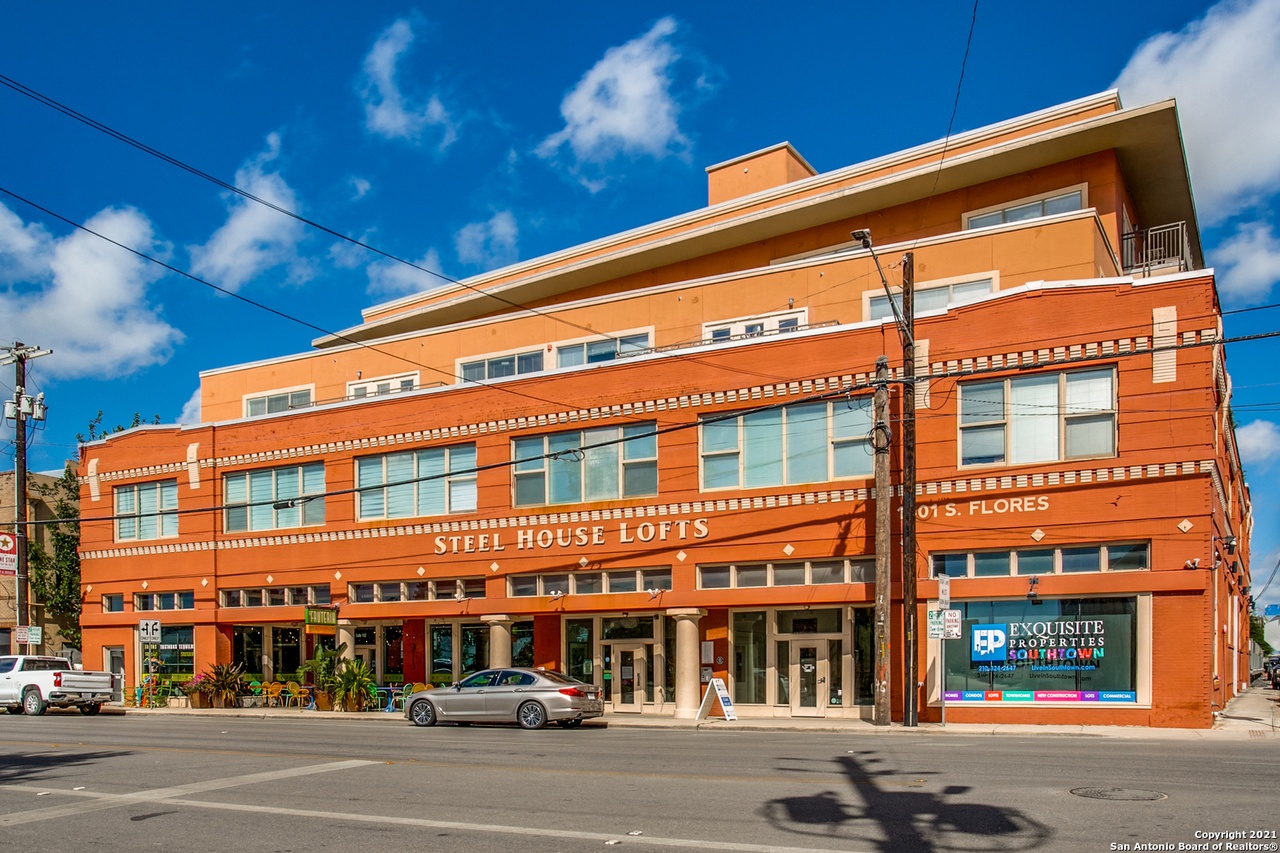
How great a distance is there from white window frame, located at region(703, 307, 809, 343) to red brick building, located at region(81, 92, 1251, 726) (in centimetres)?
10

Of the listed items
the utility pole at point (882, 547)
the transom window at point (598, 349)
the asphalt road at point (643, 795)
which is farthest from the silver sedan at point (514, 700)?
the transom window at point (598, 349)

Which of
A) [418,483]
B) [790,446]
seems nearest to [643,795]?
[790,446]

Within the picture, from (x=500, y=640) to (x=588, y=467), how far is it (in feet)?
18.0

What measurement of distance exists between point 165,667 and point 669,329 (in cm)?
2117

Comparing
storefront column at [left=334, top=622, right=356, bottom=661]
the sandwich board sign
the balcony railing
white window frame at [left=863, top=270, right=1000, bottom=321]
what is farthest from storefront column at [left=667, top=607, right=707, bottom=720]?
the balcony railing

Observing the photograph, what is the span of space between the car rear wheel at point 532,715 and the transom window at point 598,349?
11.2 m

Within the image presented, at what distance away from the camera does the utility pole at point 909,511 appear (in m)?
23.9

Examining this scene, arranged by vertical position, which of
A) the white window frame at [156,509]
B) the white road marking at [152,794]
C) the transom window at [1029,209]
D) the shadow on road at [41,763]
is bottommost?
the shadow on road at [41,763]

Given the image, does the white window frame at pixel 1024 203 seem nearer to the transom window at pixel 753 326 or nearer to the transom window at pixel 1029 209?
the transom window at pixel 1029 209

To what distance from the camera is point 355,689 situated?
1287 inches

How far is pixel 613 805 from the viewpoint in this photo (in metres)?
12.4

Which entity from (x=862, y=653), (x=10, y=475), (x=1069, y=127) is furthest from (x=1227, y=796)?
(x=10, y=475)

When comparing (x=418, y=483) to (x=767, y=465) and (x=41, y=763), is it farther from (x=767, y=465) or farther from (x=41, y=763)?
(x=41, y=763)

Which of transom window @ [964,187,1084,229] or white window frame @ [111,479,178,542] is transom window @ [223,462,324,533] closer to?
white window frame @ [111,479,178,542]
